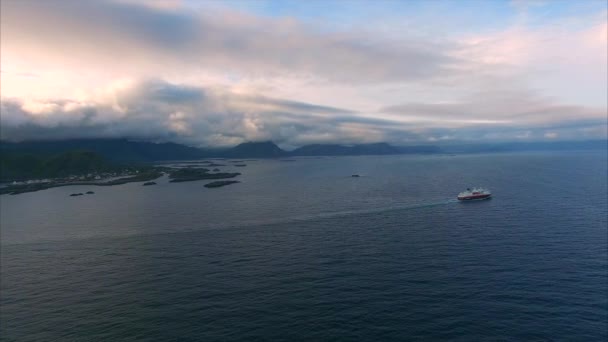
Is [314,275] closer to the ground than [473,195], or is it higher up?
closer to the ground

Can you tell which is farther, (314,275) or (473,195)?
(473,195)

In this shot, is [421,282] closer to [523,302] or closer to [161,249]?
[523,302]

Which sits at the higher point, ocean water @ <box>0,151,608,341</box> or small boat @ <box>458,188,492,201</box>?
small boat @ <box>458,188,492,201</box>

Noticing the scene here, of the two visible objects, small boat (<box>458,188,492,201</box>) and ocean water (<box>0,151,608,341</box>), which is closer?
ocean water (<box>0,151,608,341</box>)

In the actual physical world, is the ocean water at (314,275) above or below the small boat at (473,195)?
below

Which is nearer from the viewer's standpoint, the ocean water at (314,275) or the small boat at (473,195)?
the ocean water at (314,275)

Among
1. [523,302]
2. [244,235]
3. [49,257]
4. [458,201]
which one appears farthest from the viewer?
[458,201]

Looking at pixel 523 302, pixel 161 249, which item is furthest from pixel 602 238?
pixel 161 249

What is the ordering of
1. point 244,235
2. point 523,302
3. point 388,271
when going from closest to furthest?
point 523,302 < point 388,271 < point 244,235
